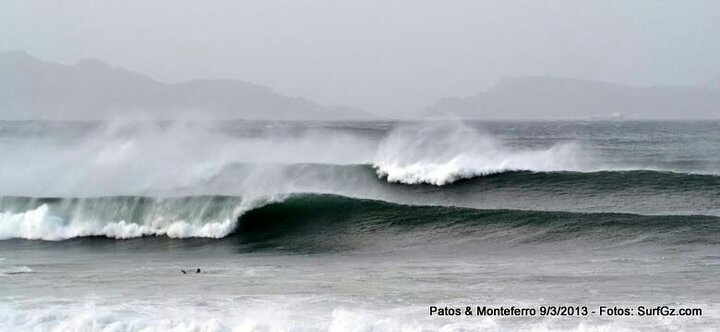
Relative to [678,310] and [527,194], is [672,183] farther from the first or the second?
[678,310]

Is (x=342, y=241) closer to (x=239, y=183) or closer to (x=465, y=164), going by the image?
(x=239, y=183)

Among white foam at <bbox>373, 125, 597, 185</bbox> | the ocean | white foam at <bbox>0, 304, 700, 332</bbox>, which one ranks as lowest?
white foam at <bbox>0, 304, 700, 332</bbox>

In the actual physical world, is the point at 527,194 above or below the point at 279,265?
above

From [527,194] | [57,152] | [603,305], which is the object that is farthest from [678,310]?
[57,152]

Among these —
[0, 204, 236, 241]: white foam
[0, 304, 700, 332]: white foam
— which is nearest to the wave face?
[0, 204, 236, 241]: white foam

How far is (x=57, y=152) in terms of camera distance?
26.7 metres

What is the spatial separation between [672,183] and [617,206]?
303 cm

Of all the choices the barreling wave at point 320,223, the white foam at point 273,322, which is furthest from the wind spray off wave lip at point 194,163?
the white foam at point 273,322

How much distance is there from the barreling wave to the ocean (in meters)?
0.05

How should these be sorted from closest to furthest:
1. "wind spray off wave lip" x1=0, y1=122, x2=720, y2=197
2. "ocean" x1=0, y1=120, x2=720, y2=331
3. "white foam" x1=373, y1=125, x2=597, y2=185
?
"ocean" x1=0, y1=120, x2=720, y2=331 < "wind spray off wave lip" x1=0, y1=122, x2=720, y2=197 < "white foam" x1=373, y1=125, x2=597, y2=185

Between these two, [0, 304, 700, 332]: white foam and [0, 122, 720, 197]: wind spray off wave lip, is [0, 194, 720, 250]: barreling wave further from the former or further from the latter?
[0, 304, 700, 332]: white foam

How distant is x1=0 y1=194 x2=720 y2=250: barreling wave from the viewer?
46.6 ft

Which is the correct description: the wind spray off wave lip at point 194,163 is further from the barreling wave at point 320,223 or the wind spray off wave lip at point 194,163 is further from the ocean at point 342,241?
the barreling wave at point 320,223

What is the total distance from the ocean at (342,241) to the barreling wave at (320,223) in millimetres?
52
